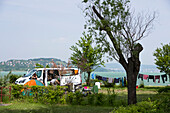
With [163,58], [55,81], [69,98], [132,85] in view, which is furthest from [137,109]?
[163,58]

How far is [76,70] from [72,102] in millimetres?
9047

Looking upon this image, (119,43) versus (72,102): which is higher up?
(119,43)

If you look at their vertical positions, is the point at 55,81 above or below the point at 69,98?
above

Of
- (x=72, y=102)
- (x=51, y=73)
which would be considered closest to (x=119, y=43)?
(x=72, y=102)

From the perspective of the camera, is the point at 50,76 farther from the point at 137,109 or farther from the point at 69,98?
the point at 137,109

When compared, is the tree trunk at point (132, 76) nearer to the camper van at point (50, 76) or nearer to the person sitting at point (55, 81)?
the camper van at point (50, 76)

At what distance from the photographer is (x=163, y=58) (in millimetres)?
23609

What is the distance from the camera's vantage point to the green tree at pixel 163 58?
23.4 m

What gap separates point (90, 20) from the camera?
401 inches

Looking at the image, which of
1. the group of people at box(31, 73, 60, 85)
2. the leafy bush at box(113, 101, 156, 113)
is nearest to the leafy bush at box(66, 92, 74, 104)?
the leafy bush at box(113, 101, 156, 113)

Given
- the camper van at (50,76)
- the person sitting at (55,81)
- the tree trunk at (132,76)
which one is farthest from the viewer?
the person sitting at (55,81)

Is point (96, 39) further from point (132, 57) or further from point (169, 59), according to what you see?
point (169, 59)

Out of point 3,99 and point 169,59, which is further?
point 169,59

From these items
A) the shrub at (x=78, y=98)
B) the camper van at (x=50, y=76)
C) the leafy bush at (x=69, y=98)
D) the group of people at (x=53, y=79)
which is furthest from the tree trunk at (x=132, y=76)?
the group of people at (x=53, y=79)
